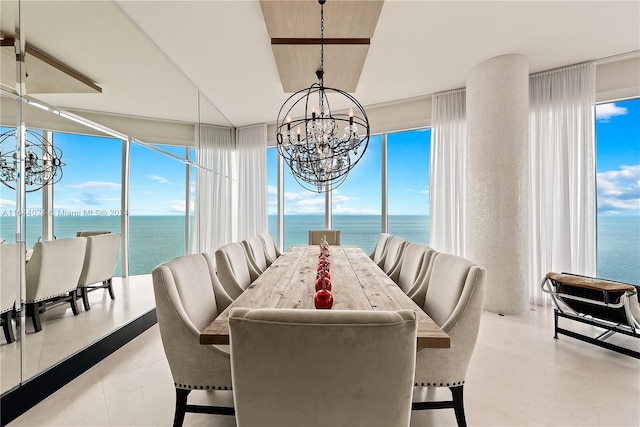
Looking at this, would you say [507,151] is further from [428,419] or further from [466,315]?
[428,419]

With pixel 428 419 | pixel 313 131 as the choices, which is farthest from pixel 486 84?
pixel 428 419

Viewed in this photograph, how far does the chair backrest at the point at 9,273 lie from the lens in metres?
1.61

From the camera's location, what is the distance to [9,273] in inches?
64.6

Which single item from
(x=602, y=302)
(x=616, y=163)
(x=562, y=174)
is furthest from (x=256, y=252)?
(x=616, y=163)

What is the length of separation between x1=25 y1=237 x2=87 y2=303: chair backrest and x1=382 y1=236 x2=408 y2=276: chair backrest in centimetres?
266

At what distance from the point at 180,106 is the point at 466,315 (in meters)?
3.92

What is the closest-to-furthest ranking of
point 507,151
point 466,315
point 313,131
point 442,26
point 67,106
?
point 466,315
point 67,106
point 313,131
point 442,26
point 507,151

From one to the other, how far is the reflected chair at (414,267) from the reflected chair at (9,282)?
2438mm

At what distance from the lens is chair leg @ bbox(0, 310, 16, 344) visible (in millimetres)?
1604

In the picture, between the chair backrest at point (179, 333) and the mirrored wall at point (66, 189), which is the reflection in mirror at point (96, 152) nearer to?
the mirrored wall at point (66, 189)

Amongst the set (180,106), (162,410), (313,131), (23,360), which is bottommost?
(162,410)

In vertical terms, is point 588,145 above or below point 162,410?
above

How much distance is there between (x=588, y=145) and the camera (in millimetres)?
3252

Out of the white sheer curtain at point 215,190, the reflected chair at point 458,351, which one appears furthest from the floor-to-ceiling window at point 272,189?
the reflected chair at point 458,351
